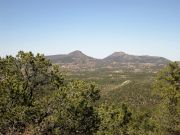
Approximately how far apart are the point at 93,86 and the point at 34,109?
24.3 feet

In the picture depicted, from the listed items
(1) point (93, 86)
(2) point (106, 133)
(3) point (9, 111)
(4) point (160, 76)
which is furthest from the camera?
(2) point (106, 133)

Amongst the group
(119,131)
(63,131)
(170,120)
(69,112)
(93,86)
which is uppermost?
(93,86)

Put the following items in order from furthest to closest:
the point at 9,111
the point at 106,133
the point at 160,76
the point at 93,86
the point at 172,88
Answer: the point at 106,133
the point at 160,76
the point at 172,88
the point at 93,86
the point at 9,111

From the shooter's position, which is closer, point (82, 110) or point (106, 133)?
point (82, 110)

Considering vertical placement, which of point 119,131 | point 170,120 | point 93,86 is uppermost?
A: point 93,86

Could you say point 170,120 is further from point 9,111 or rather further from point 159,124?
point 9,111

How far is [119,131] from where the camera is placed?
5606cm

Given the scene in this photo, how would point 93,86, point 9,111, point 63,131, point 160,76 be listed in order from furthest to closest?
1. point 160,76
2. point 93,86
3. point 63,131
4. point 9,111

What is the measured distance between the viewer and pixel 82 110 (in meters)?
28.2

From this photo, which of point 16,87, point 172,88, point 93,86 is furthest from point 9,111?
point 172,88

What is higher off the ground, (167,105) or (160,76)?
(160,76)

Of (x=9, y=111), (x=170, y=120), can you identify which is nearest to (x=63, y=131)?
(x=9, y=111)

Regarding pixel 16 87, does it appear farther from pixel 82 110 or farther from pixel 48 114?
pixel 82 110

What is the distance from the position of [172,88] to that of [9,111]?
91.8 feet
